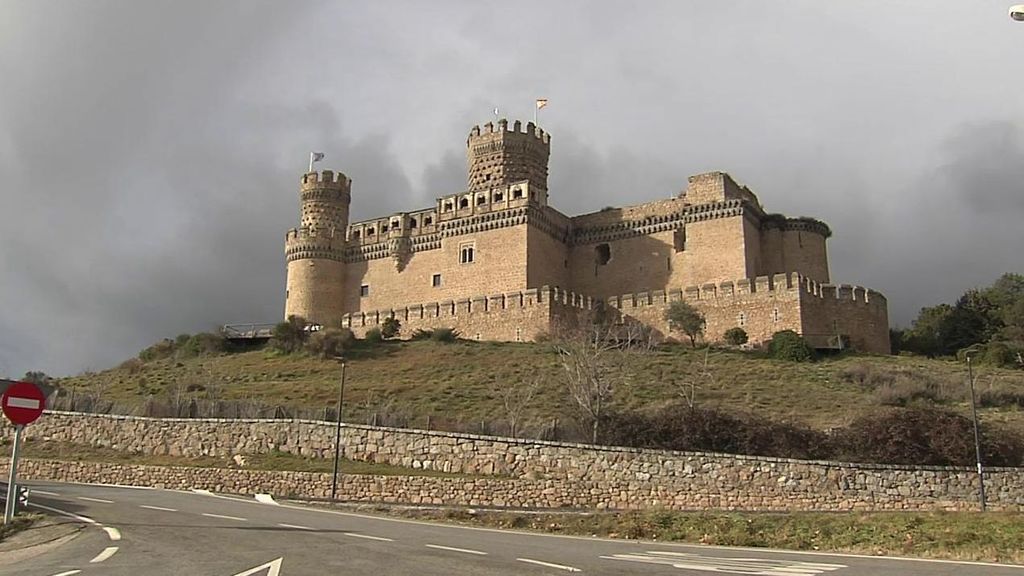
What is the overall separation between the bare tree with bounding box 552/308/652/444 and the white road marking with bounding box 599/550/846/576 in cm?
1384

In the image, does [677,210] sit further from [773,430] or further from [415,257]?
[773,430]

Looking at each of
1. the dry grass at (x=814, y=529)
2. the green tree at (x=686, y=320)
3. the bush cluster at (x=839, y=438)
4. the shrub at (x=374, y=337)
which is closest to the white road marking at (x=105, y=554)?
the dry grass at (x=814, y=529)

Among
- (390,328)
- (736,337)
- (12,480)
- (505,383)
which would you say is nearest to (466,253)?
(390,328)

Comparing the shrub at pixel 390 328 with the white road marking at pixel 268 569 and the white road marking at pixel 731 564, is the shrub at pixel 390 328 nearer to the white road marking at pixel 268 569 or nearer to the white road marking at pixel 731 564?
the white road marking at pixel 731 564

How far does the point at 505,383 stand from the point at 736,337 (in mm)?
13645

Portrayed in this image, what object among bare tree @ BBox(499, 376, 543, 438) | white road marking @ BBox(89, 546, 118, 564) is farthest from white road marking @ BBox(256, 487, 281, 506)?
white road marking @ BBox(89, 546, 118, 564)

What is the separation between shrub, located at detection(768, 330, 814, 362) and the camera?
42062 millimetres

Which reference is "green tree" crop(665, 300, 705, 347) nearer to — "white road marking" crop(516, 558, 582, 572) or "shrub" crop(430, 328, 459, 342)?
"shrub" crop(430, 328, 459, 342)

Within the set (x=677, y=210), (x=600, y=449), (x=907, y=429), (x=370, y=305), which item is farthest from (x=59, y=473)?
(x=677, y=210)

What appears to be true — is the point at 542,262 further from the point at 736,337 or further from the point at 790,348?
the point at 790,348

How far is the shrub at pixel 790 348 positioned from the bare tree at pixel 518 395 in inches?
479

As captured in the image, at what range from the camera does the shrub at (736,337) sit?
151ft

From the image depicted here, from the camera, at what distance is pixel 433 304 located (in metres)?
54.8

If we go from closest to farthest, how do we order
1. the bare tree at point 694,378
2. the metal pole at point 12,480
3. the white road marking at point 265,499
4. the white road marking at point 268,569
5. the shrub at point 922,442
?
the white road marking at point 268,569 < the metal pole at point 12,480 < the white road marking at point 265,499 < the shrub at point 922,442 < the bare tree at point 694,378
